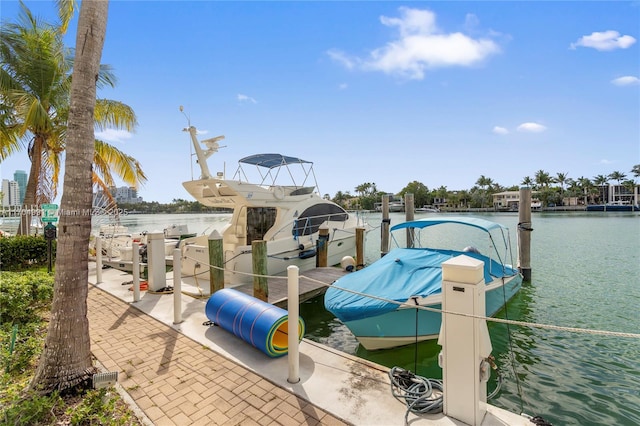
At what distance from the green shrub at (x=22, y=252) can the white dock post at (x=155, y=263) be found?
493cm

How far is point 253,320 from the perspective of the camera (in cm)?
432

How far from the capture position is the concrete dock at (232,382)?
2977 millimetres

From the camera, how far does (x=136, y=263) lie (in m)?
6.47

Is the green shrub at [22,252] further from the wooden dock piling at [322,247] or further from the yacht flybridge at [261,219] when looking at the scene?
the wooden dock piling at [322,247]

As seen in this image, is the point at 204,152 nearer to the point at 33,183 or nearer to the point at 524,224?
the point at 33,183

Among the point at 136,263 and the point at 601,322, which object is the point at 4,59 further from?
the point at 601,322

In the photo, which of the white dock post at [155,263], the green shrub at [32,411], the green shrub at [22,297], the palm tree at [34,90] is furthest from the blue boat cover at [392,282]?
the palm tree at [34,90]

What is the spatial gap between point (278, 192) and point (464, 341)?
829 cm

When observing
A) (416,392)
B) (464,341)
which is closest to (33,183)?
(416,392)

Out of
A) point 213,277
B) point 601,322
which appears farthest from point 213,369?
point 601,322

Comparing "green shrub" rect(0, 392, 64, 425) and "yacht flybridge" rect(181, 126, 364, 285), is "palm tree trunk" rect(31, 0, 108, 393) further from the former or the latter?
"yacht flybridge" rect(181, 126, 364, 285)

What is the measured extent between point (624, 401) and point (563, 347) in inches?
63.1

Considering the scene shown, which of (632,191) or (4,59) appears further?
(632,191)

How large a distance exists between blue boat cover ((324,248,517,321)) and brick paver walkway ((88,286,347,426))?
1.80 m
